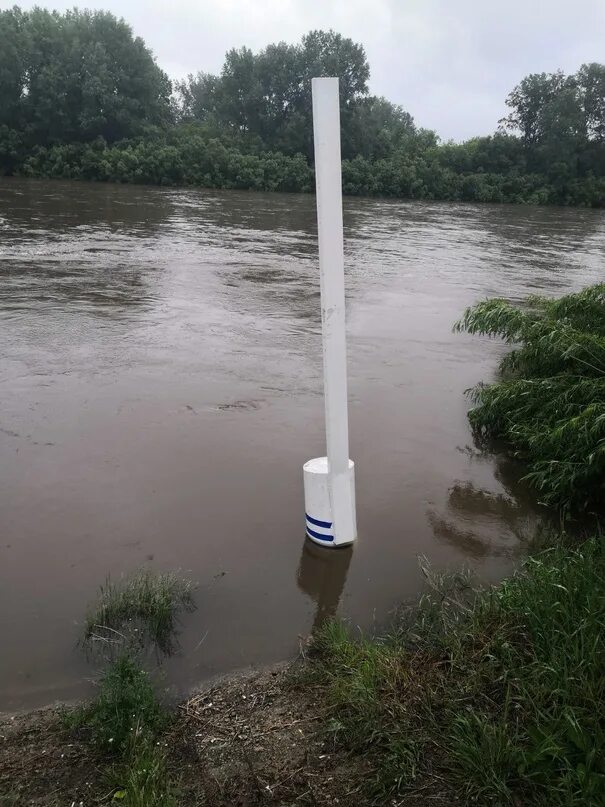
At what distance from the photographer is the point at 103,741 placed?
2365 millimetres

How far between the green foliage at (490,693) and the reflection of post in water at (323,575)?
0.28m

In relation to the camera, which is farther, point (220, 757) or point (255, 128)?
point (255, 128)

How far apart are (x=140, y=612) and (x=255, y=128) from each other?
47.6 meters

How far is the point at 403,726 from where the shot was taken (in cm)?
236

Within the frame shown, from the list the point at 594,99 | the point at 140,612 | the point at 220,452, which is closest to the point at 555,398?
the point at 220,452

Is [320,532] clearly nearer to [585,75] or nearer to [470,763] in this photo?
[470,763]

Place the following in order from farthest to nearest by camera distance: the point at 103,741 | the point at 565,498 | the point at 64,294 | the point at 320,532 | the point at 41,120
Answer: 1. the point at 41,120
2. the point at 64,294
3. the point at 565,498
4. the point at 320,532
5. the point at 103,741

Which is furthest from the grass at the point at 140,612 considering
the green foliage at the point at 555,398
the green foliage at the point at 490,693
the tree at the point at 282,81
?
the tree at the point at 282,81

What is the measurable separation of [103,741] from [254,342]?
5658 mm

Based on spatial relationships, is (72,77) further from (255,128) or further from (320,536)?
(320,536)

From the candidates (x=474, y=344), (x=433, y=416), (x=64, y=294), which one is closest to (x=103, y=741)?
(x=433, y=416)

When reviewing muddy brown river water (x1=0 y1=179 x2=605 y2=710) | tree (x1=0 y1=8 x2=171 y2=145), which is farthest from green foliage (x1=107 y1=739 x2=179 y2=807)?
tree (x1=0 y1=8 x2=171 y2=145)

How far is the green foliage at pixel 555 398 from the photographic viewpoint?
3930 mm

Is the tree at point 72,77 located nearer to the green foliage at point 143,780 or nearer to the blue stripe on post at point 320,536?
the blue stripe on post at point 320,536
